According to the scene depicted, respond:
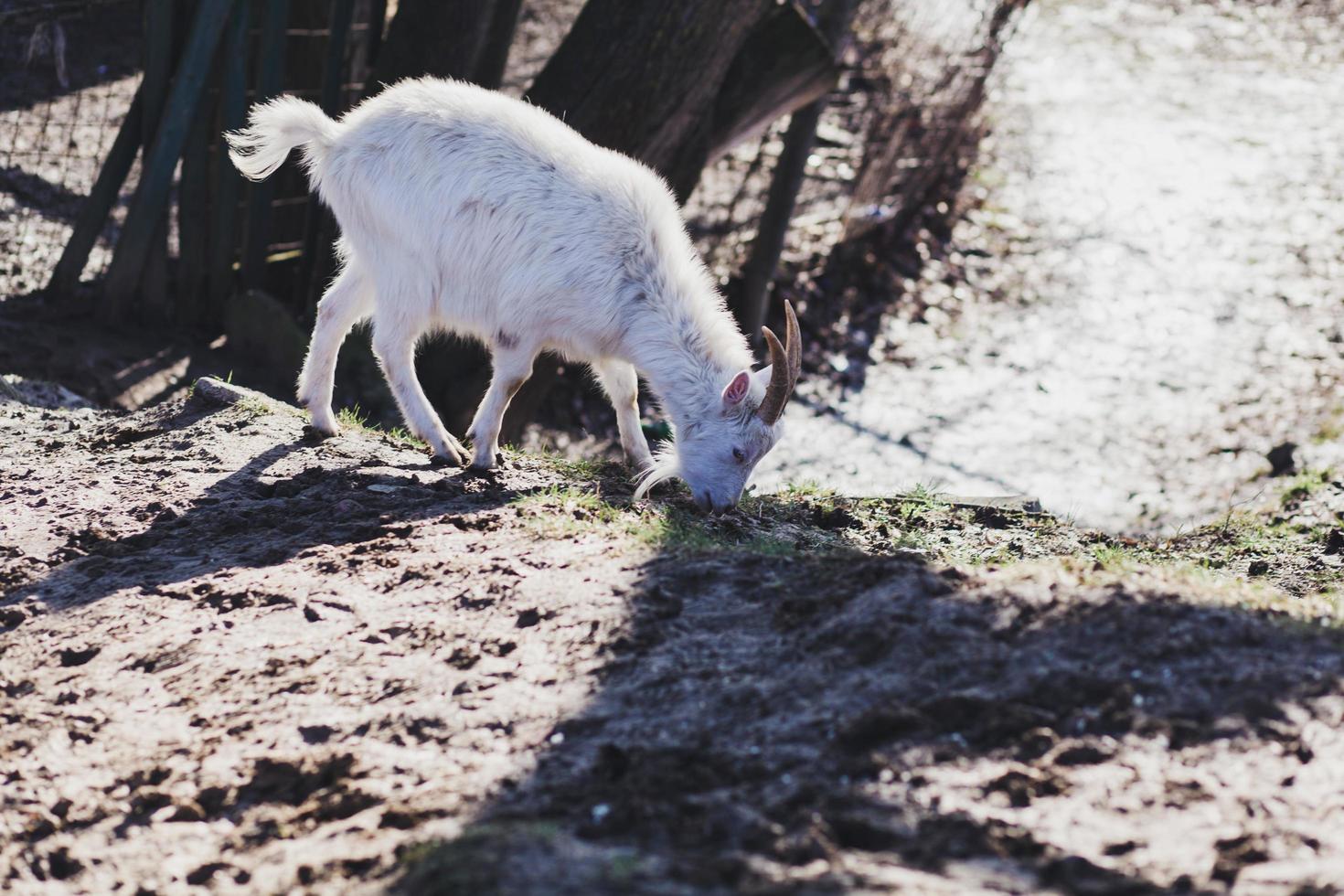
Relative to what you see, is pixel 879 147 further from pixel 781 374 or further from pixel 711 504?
pixel 711 504

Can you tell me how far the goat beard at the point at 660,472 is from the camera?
5.30 metres

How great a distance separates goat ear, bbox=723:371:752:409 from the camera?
17.2 feet

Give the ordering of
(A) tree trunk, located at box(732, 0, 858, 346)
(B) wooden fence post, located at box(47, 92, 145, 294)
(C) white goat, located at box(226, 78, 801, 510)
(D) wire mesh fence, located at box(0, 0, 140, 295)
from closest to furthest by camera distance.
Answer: (C) white goat, located at box(226, 78, 801, 510), (B) wooden fence post, located at box(47, 92, 145, 294), (D) wire mesh fence, located at box(0, 0, 140, 295), (A) tree trunk, located at box(732, 0, 858, 346)

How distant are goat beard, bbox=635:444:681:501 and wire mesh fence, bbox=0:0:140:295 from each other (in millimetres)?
4175

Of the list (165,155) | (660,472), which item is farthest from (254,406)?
(165,155)

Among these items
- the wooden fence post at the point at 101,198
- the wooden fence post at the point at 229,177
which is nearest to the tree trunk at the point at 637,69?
the wooden fence post at the point at 229,177

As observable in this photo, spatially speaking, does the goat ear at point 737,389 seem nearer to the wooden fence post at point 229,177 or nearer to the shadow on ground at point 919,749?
the shadow on ground at point 919,749

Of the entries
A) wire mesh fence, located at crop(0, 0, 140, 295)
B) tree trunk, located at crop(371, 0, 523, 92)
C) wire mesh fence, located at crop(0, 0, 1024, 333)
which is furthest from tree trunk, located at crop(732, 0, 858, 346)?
wire mesh fence, located at crop(0, 0, 140, 295)

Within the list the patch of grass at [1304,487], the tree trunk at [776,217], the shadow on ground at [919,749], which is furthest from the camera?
the tree trunk at [776,217]

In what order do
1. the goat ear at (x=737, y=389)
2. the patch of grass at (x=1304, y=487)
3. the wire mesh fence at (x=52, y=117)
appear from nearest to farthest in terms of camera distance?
the goat ear at (x=737, y=389) < the patch of grass at (x=1304, y=487) < the wire mesh fence at (x=52, y=117)

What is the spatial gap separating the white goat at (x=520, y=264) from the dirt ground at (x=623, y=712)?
781mm

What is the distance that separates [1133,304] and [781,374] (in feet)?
19.2

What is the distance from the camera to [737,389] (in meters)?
5.29

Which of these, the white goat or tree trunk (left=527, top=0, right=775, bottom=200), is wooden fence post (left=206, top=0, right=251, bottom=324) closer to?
tree trunk (left=527, top=0, right=775, bottom=200)
